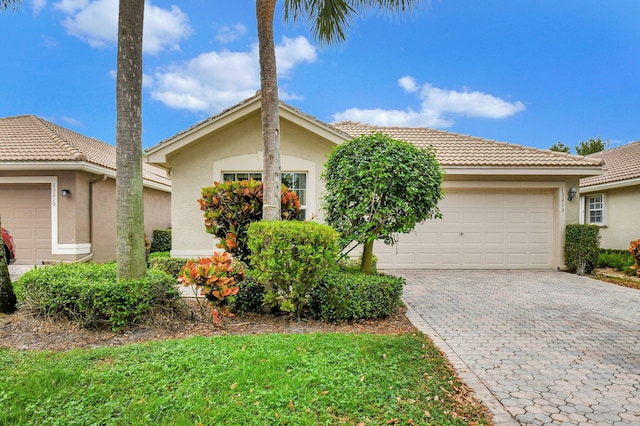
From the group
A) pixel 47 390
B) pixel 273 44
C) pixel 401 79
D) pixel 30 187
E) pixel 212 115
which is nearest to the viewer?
pixel 47 390

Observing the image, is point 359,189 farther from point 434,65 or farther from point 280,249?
point 434,65

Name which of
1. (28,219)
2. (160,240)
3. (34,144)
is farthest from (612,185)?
(34,144)

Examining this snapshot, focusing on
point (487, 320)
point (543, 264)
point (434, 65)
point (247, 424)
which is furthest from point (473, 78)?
point (247, 424)

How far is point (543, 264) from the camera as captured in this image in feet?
35.9

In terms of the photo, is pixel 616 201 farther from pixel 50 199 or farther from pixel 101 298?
pixel 50 199

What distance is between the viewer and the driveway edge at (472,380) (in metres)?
2.75

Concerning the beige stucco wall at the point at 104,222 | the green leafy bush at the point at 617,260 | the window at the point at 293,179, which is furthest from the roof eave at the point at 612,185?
the beige stucco wall at the point at 104,222

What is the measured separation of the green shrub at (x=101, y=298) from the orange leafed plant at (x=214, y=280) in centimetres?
48

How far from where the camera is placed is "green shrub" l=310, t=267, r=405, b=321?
5.13 meters

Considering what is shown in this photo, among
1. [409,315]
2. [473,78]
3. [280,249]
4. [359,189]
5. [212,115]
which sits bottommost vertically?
[409,315]

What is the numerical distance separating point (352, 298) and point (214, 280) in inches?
80.3

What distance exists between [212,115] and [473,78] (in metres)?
12.7

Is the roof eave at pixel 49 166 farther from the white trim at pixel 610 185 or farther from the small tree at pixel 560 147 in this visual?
the small tree at pixel 560 147

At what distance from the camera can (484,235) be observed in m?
10.9
